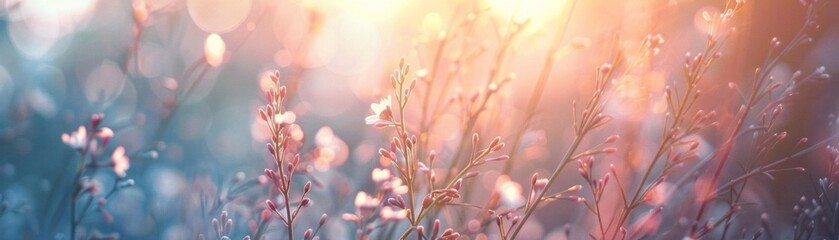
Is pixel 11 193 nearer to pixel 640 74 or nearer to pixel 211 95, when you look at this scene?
pixel 211 95

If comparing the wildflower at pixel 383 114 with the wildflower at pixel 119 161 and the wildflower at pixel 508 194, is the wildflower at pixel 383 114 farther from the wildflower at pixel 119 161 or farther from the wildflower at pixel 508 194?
the wildflower at pixel 119 161

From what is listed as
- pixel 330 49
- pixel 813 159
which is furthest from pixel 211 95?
pixel 813 159

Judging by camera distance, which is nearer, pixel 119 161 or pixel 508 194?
pixel 508 194

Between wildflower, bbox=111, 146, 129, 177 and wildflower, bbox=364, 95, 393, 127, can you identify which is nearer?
wildflower, bbox=364, 95, 393, 127

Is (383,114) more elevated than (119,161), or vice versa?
(383,114)

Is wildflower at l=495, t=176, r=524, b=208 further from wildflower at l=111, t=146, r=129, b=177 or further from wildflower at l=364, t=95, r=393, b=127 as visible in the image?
wildflower at l=111, t=146, r=129, b=177

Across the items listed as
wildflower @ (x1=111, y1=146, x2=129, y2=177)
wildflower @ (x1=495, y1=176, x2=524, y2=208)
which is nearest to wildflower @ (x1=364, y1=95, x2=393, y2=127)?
wildflower @ (x1=495, y1=176, x2=524, y2=208)

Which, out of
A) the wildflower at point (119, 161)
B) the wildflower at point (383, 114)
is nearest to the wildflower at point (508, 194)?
the wildflower at point (383, 114)

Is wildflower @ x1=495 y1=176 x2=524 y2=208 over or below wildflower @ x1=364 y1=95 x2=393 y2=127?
below

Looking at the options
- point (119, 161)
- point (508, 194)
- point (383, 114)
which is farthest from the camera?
point (119, 161)

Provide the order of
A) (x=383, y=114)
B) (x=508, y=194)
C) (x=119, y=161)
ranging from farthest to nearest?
1. (x=119, y=161)
2. (x=508, y=194)
3. (x=383, y=114)

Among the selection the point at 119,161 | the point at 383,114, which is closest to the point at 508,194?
the point at 383,114

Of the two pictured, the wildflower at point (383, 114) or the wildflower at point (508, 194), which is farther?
the wildflower at point (508, 194)

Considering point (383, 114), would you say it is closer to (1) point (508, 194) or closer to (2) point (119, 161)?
(1) point (508, 194)
